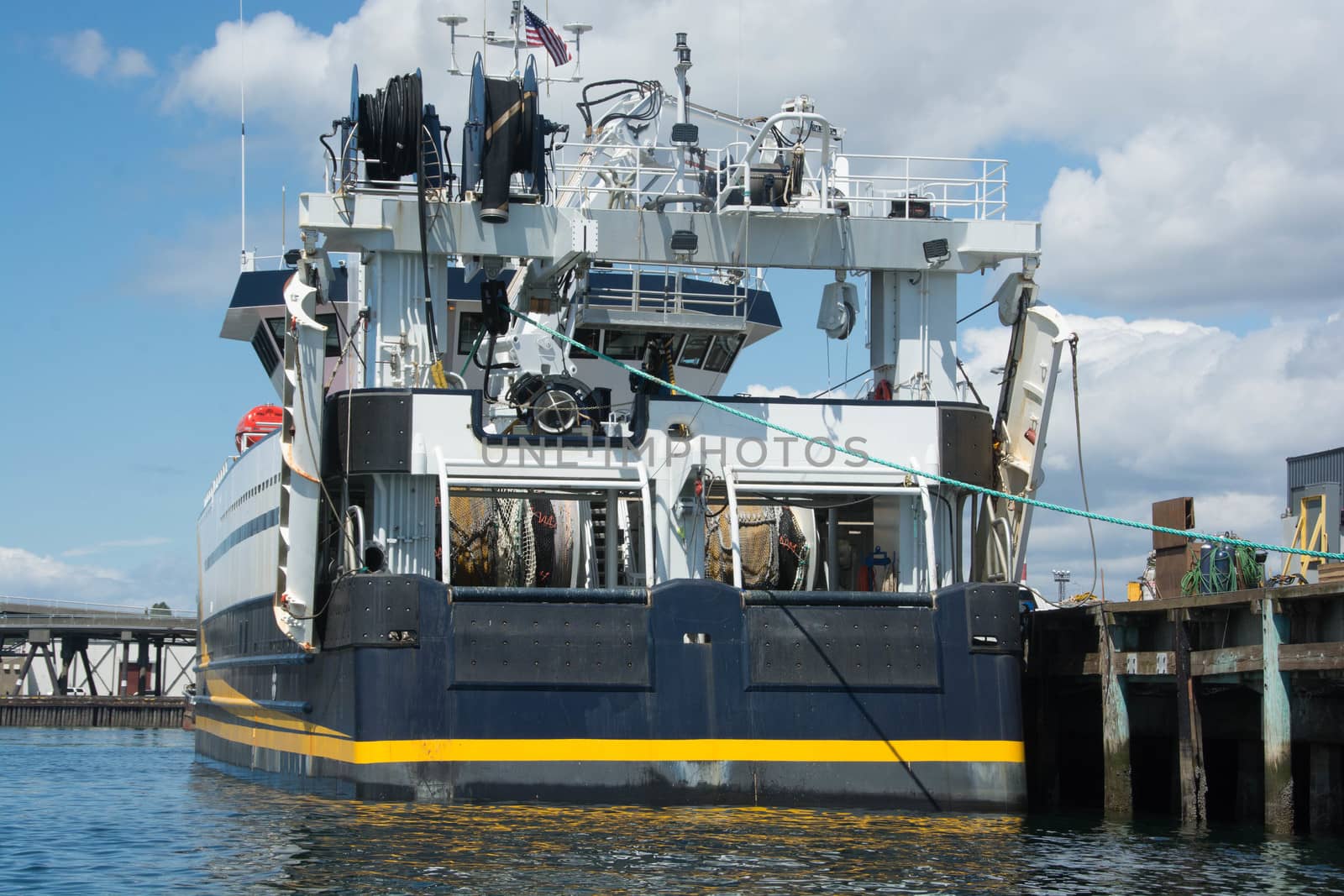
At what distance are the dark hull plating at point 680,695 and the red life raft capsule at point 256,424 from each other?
443 inches

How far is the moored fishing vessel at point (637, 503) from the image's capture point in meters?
14.5

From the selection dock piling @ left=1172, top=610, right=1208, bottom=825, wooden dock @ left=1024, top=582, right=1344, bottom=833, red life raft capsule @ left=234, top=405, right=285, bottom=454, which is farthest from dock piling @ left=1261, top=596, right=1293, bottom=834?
red life raft capsule @ left=234, top=405, right=285, bottom=454

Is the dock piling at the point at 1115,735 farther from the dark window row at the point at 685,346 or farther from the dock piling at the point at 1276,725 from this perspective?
the dark window row at the point at 685,346

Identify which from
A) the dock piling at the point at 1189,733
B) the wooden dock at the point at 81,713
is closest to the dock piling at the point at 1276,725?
the dock piling at the point at 1189,733

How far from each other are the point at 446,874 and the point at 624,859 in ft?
4.45

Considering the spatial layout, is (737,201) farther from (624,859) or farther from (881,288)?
(624,859)

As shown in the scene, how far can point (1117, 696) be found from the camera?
16.3m

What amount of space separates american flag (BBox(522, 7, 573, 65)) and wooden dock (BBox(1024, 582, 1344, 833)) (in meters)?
9.42

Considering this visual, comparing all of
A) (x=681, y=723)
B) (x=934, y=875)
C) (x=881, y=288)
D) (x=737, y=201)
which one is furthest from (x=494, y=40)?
(x=934, y=875)

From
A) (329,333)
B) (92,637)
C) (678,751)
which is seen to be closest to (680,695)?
(678,751)

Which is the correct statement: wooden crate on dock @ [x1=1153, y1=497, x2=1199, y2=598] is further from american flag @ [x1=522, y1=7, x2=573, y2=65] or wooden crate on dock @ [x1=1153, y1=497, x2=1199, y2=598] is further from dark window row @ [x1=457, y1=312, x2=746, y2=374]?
american flag @ [x1=522, y1=7, x2=573, y2=65]

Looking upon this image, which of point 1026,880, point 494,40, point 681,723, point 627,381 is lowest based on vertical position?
point 1026,880

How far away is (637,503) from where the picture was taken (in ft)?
56.9

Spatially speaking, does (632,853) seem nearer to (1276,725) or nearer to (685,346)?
(1276,725)
